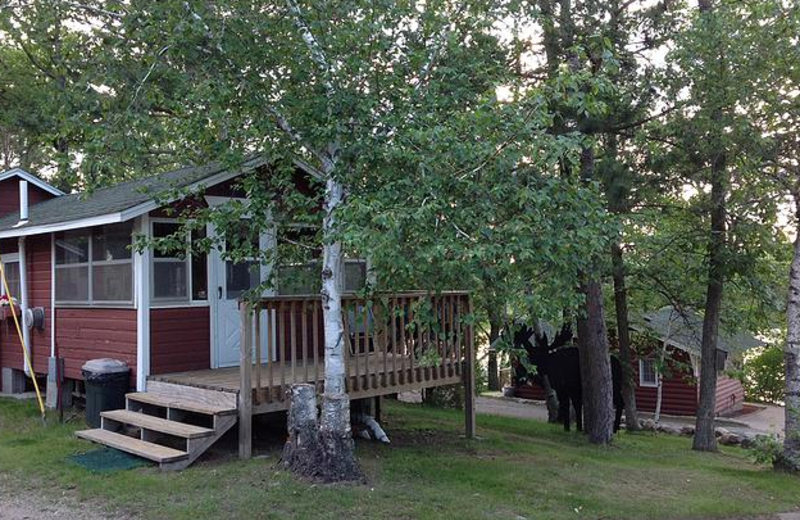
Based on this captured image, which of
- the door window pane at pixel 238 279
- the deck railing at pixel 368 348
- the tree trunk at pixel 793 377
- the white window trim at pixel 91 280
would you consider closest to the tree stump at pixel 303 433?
the deck railing at pixel 368 348

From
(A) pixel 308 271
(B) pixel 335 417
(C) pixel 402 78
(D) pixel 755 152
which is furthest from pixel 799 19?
(B) pixel 335 417

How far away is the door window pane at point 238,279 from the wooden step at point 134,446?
2357 millimetres

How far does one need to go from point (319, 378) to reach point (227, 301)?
2.01 meters

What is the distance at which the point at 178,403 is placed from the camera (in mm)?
7426

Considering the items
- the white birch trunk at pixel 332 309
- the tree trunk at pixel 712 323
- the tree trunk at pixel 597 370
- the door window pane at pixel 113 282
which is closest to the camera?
the white birch trunk at pixel 332 309

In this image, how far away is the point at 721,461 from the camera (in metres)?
10.4

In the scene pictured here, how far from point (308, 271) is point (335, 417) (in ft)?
5.28

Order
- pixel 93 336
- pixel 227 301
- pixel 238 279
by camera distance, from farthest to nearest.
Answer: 1. pixel 238 279
2. pixel 93 336
3. pixel 227 301

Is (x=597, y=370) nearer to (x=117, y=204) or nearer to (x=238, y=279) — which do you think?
(x=238, y=279)

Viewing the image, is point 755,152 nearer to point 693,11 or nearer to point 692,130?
point 692,130

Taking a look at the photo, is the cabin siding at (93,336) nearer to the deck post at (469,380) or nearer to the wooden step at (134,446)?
the wooden step at (134,446)

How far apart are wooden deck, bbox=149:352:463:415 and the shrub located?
60.8ft

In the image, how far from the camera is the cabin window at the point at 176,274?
863cm

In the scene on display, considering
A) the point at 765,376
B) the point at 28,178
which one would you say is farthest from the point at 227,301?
the point at 765,376
